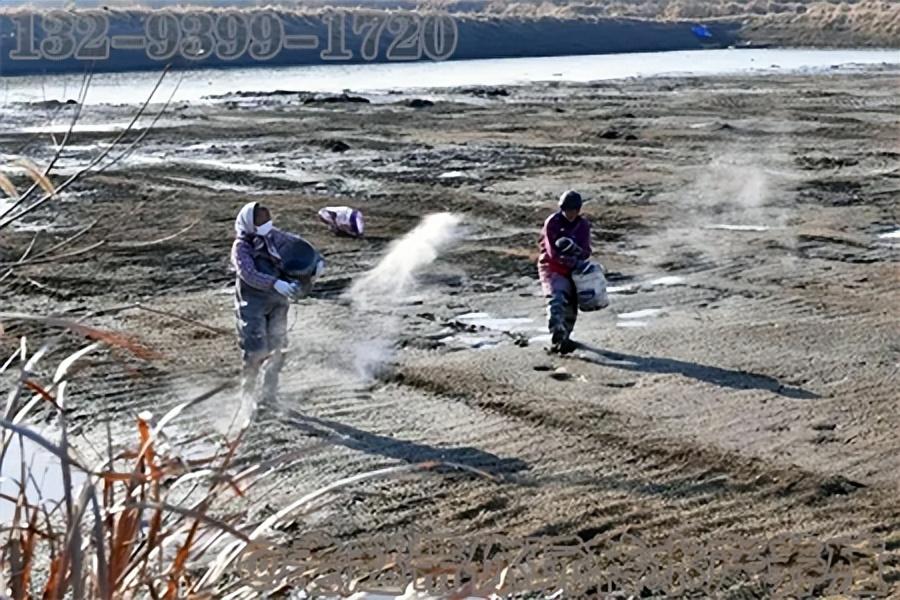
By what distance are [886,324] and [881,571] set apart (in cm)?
672

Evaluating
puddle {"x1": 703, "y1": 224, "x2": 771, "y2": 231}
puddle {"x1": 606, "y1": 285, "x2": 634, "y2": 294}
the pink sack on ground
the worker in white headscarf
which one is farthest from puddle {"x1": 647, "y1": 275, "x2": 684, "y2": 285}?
the worker in white headscarf

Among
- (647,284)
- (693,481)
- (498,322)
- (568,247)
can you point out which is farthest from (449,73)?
(693,481)

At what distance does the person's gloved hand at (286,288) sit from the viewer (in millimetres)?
10625

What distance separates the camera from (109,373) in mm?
12227

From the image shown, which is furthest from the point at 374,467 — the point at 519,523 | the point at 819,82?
the point at 819,82

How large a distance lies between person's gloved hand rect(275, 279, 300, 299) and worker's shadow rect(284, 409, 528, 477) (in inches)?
35.6

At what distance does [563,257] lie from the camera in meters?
12.6

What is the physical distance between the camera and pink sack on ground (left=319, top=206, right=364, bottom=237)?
1884cm

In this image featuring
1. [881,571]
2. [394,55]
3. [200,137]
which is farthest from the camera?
[394,55]

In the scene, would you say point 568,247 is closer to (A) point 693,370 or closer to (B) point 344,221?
(A) point 693,370

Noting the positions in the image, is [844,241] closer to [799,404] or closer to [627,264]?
[627,264]

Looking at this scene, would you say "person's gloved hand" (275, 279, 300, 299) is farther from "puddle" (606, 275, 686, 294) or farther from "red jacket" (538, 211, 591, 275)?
"puddle" (606, 275, 686, 294)

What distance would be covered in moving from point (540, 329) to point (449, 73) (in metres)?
37.8

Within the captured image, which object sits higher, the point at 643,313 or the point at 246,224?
the point at 246,224
